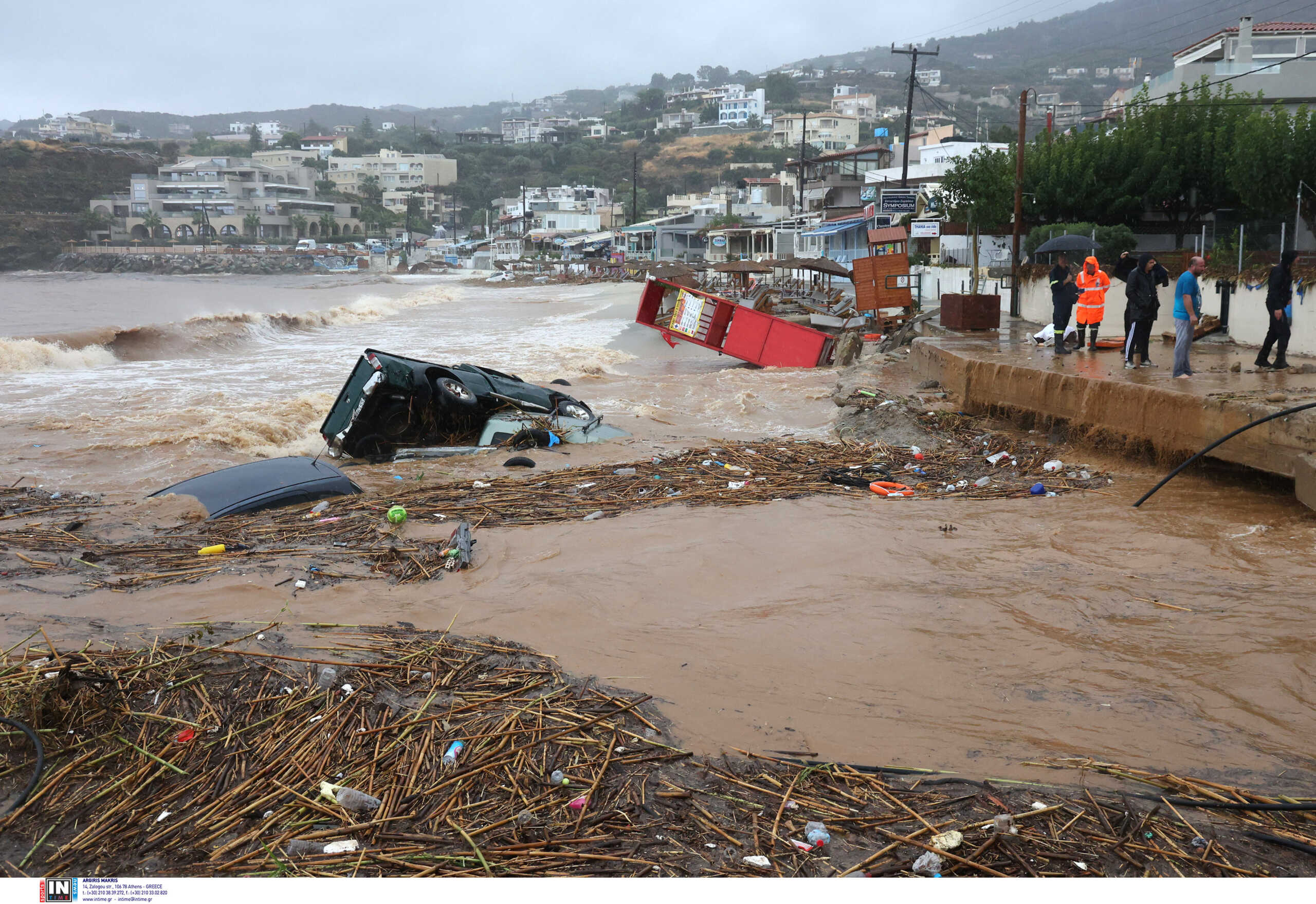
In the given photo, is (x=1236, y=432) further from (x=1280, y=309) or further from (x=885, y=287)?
(x=885, y=287)

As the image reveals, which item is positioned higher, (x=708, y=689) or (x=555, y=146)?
(x=555, y=146)

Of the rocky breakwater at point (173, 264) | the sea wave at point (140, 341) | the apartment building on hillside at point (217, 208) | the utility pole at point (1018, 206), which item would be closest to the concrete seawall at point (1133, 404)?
the utility pole at point (1018, 206)

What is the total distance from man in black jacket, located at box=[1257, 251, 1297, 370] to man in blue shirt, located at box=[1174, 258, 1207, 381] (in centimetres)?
70

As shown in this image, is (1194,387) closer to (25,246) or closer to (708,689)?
(708,689)

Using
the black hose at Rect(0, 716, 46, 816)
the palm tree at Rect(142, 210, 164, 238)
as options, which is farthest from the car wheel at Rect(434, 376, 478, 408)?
the palm tree at Rect(142, 210, 164, 238)

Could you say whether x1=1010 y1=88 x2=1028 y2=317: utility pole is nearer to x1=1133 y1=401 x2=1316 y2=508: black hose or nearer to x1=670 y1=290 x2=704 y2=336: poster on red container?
x1=670 y1=290 x2=704 y2=336: poster on red container

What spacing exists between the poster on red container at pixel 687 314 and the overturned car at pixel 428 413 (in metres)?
11.0

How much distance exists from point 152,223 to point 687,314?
118931 millimetres

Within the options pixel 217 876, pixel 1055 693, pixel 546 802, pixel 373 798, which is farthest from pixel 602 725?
pixel 1055 693

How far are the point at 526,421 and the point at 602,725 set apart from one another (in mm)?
7088

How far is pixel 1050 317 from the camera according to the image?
18656 millimetres

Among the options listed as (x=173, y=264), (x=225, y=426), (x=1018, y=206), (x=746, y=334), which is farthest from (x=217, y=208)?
(x=1018, y=206)

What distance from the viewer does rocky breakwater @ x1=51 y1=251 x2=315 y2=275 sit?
334 feet

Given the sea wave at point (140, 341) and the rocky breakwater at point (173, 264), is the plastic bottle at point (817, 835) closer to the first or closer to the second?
the sea wave at point (140, 341)
